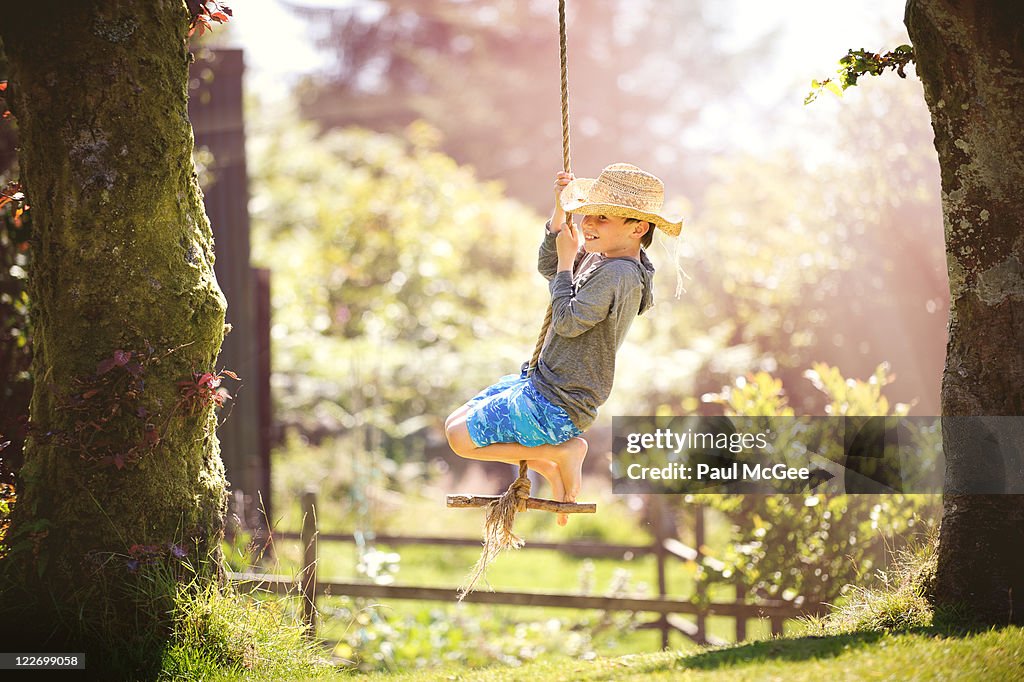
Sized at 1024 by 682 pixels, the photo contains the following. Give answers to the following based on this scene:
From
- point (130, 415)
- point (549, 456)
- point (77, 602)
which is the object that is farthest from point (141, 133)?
point (549, 456)

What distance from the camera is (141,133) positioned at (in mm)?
4078

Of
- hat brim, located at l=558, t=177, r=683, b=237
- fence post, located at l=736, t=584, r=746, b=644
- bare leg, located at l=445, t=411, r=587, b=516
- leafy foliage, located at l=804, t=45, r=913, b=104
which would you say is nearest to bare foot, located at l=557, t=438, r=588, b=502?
bare leg, located at l=445, t=411, r=587, b=516

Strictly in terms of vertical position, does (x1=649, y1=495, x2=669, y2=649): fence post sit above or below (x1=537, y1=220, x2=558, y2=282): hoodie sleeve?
below

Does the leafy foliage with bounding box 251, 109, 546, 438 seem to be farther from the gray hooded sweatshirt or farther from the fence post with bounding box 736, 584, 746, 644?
the gray hooded sweatshirt

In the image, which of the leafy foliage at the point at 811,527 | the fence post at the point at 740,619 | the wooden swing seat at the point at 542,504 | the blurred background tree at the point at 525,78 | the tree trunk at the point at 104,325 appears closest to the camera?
the tree trunk at the point at 104,325

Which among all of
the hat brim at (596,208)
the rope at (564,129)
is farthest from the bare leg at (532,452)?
the hat brim at (596,208)

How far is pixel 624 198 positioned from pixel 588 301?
20.1 inches

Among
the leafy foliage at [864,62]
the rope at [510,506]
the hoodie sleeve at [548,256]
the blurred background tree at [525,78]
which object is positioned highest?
the blurred background tree at [525,78]

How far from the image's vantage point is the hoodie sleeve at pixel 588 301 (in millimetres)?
4074

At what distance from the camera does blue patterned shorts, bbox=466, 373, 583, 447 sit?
4.17 meters

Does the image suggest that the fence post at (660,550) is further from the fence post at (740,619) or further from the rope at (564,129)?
the rope at (564,129)

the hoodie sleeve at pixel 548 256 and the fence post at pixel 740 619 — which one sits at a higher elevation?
the hoodie sleeve at pixel 548 256

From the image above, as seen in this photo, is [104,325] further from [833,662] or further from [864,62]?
[864,62]

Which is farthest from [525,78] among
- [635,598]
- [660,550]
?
[635,598]
